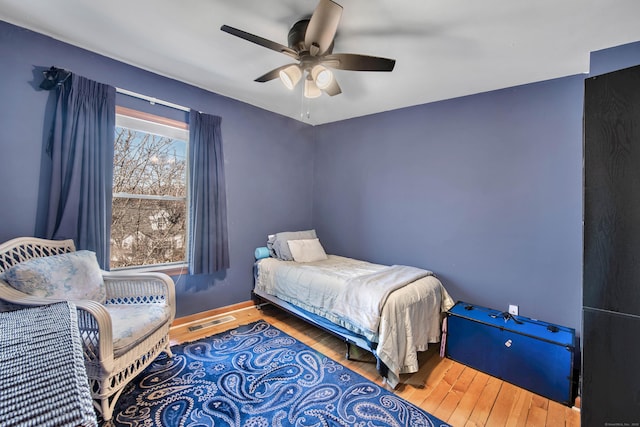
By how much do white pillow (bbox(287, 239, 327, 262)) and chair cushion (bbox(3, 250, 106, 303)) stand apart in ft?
5.93

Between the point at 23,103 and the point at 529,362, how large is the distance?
166 inches

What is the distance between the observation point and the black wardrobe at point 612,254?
1053 mm

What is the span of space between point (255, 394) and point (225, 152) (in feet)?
7.95

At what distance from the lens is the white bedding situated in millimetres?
1969

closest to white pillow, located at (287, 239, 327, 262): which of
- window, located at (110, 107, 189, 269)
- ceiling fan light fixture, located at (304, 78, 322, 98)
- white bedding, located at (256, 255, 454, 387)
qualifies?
white bedding, located at (256, 255, 454, 387)

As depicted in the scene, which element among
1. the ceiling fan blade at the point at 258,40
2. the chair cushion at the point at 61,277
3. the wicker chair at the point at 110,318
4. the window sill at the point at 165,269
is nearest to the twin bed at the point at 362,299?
the window sill at the point at 165,269

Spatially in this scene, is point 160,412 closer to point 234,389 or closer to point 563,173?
point 234,389

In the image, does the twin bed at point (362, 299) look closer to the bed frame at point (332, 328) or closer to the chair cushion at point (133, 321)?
the bed frame at point (332, 328)

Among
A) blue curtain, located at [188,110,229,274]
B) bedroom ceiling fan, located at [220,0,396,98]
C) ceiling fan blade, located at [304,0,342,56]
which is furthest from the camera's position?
blue curtain, located at [188,110,229,274]

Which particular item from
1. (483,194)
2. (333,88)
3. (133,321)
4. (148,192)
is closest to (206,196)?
(148,192)

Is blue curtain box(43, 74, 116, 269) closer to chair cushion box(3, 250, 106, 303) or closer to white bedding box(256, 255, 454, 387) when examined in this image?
chair cushion box(3, 250, 106, 303)

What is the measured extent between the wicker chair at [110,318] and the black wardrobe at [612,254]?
2.33 metres

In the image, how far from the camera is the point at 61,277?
174 cm

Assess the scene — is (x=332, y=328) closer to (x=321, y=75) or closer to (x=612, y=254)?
(x=612, y=254)
